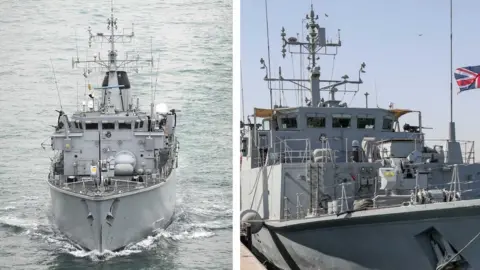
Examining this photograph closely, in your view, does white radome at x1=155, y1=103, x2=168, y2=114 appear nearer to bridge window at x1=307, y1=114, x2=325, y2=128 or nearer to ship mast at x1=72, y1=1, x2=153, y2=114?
ship mast at x1=72, y1=1, x2=153, y2=114

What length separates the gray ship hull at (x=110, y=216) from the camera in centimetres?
682

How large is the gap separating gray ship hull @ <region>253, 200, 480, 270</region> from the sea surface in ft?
2.50

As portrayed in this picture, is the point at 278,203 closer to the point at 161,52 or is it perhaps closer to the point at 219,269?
the point at 219,269

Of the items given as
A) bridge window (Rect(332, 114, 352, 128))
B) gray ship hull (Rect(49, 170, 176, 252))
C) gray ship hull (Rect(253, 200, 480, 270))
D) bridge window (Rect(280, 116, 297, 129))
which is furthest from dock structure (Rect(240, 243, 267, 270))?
bridge window (Rect(332, 114, 352, 128))

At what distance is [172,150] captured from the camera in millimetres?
7598

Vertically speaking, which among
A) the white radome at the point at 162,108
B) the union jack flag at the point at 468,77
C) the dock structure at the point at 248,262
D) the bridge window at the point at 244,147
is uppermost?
the union jack flag at the point at 468,77

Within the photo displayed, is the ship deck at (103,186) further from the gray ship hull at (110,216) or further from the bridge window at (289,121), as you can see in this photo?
the bridge window at (289,121)

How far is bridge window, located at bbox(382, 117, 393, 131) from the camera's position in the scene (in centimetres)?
773

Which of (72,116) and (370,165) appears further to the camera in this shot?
(72,116)

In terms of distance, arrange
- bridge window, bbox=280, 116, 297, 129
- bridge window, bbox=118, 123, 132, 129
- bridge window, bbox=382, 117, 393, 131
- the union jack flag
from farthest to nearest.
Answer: bridge window, bbox=118, 123, 132, 129, bridge window, bbox=382, 117, 393, 131, bridge window, bbox=280, 116, 297, 129, the union jack flag

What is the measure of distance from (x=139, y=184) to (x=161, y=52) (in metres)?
1.44

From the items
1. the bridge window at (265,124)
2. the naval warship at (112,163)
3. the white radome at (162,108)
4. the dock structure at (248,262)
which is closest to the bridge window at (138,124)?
the naval warship at (112,163)

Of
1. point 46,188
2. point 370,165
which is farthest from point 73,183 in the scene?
point 370,165

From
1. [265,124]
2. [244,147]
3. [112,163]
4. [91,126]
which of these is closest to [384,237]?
[244,147]
